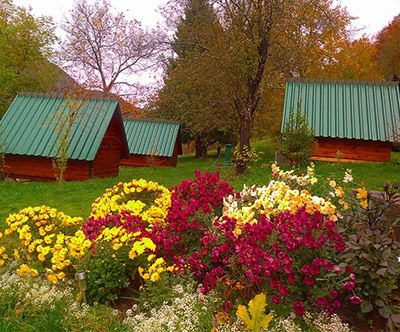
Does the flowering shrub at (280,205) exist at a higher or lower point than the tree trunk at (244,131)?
lower

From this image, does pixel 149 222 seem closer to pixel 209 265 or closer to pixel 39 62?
pixel 209 265

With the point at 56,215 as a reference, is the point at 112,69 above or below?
above

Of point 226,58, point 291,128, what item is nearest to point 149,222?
point 291,128

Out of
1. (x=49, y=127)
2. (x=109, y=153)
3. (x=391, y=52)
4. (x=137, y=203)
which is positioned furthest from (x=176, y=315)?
(x=391, y=52)

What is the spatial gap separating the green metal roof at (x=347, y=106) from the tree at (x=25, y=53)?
23.4 metres

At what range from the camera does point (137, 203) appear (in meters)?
4.79

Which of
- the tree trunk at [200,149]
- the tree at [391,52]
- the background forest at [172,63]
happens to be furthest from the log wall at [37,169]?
the tree at [391,52]

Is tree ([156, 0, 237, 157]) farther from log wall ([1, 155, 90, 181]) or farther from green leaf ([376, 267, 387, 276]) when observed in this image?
green leaf ([376, 267, 387, 276])

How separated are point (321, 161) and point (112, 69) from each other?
20.8 meters

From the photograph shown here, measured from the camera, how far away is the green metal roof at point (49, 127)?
42.2 ft

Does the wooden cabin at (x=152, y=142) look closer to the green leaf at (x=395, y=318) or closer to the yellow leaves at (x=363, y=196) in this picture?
the yellow leaves at (x=363, y=196)

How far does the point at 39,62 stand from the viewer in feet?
96.0

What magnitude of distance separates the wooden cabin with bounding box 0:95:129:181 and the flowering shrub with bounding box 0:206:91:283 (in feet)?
26.2

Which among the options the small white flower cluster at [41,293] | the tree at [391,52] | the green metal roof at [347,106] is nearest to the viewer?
the small white flower cluster at [41,293]
